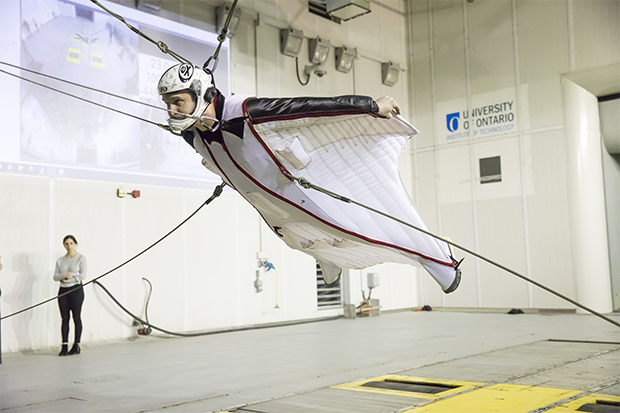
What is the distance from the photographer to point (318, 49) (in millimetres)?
13234

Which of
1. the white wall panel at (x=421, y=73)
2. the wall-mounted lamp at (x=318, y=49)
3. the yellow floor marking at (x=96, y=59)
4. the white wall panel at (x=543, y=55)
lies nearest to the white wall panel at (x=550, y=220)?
the white wall panel at (x=543, y=55)

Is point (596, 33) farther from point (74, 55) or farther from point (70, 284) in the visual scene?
point (70, 284)

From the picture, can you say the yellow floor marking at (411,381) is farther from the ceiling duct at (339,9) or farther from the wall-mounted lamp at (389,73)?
the wall-mounted lamp at (389,73)

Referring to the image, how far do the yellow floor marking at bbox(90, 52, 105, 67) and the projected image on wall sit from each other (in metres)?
0.02

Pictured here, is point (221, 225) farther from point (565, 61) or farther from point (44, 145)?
point (565, 61)

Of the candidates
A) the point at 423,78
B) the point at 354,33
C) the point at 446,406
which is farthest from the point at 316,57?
the point at 446,406

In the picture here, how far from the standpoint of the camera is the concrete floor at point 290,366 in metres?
5.05

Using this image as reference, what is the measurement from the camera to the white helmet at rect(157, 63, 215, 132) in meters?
3.52

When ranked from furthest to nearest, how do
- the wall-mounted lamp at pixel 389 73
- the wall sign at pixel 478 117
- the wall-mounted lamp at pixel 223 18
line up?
the wall-mounted lamp at pixel 389 73, the wall sign at pixel 478 117, the wall-mounted lamp at pixel 223 18

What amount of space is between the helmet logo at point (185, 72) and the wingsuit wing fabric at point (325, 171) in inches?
11.0

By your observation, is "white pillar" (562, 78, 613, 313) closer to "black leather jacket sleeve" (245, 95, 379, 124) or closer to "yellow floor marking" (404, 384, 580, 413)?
"yellow floor marking" (404, 384, 580, 413)

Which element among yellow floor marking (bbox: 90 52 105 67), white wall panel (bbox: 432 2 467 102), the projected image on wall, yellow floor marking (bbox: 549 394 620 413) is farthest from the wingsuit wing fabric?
white wall panel (bbox: 432 2 467 102)

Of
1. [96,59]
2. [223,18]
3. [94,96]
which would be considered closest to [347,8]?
[223,18]

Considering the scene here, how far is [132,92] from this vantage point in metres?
9.87
